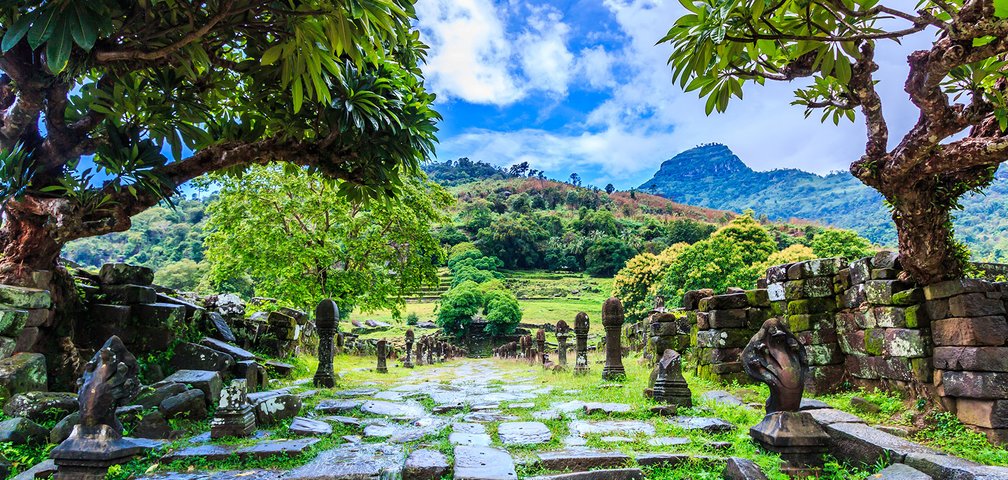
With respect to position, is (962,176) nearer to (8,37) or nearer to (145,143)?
(8,37)

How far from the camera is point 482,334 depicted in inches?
1519

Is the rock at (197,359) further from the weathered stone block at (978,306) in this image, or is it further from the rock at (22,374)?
the weathered stone block at (978,306)

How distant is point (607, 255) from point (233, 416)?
205ft

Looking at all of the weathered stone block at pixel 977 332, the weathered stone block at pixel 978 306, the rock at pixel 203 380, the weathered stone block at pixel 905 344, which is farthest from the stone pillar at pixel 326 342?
the weathered stone block at pixel 978 306

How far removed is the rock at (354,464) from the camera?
387 cm

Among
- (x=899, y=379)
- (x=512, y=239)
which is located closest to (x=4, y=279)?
(x=899, y=379)

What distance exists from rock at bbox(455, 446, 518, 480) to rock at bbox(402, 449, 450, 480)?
4.5 inches

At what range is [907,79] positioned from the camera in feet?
15.1

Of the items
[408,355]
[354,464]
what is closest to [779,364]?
[354,464]

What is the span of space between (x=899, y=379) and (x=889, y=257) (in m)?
1.41

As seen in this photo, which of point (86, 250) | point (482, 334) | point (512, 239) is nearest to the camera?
point (482, 334)

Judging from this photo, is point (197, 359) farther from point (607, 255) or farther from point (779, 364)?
point (607, 255)

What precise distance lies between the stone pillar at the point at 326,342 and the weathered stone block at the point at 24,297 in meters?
4.26

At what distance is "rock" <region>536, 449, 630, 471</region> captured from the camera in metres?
4.23
